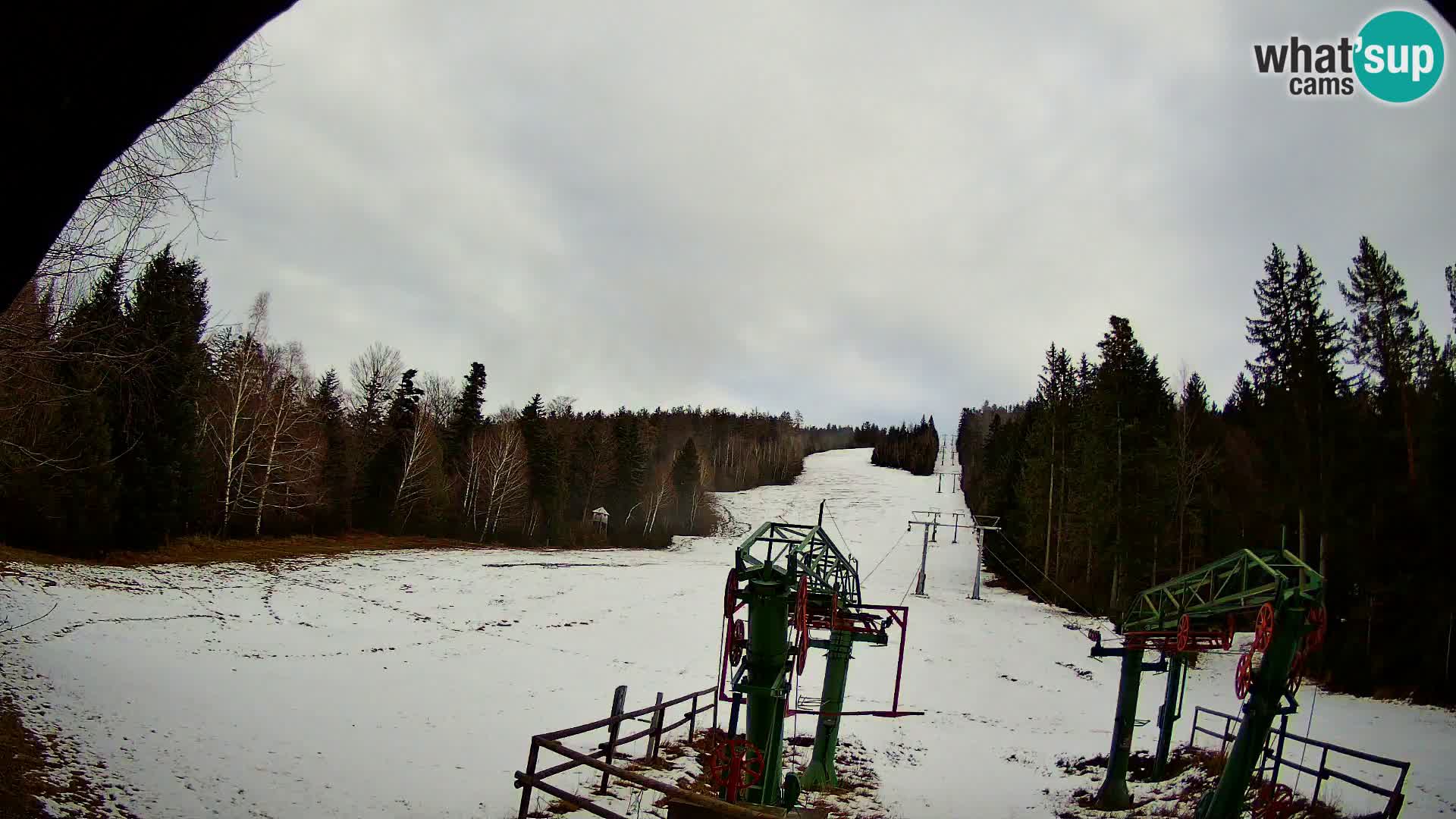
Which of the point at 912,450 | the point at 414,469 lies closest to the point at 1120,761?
the point at 414,469

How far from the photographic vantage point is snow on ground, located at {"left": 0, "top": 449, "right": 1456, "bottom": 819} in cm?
1159

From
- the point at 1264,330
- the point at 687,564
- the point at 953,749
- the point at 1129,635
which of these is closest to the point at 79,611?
the point at 953,749

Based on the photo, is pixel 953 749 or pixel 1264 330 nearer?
pixel 953 749

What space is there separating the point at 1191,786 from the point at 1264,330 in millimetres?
20430

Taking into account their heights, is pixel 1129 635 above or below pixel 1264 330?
below

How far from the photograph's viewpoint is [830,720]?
614 inches

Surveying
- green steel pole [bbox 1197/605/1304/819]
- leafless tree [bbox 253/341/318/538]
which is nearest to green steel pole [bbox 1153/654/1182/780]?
green steel pole [bbox 1197/605/1304/819]

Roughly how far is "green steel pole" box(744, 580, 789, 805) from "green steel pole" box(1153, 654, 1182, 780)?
983 centimetres

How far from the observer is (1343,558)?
74.8ft

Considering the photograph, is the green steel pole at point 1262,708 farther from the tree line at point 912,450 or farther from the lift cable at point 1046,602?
the tree line at point 912,450

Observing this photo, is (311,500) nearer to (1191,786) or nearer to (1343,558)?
(1191,786)

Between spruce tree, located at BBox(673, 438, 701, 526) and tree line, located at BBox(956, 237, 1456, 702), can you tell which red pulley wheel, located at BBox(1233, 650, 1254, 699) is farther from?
spruce tree, located at BBox(673, 438, 701, 526)

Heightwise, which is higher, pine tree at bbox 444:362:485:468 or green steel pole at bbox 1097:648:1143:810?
pine tree at bbox 444:362:485:468

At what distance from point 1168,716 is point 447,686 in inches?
729
